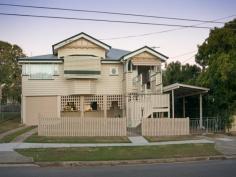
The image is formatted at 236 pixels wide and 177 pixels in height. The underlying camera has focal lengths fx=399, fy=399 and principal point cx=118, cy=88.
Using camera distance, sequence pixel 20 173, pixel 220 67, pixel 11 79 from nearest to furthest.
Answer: pixel 20 173 < pixel 220 67 < pixel 11 79

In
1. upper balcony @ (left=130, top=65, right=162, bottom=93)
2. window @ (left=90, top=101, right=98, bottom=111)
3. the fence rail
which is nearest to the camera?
the fence rail

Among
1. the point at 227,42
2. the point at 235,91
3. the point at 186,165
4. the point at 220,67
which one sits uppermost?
the point at 227,42

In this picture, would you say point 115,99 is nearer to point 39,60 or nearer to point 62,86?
point 62,86

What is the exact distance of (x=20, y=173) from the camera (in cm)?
1298

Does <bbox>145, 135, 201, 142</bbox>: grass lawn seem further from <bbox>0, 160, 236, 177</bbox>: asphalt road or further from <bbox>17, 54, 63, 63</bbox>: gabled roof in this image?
<bbox>17, 54, 63, 63</bbox>: gabled roof

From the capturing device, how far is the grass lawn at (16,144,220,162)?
16.5 meters

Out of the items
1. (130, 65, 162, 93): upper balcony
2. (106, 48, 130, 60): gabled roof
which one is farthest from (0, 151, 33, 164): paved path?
(106, 48, 130, 60): gabled roof

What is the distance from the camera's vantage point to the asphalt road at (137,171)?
12594mm

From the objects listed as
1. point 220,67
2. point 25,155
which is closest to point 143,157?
point 25,155

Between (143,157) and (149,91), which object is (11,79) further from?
(143,157)

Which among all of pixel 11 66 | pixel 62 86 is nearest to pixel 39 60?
pixel 62 86

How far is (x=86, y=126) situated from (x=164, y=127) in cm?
470

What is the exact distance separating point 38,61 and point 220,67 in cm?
1435

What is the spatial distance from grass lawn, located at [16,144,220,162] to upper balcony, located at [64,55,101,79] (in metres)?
13.8
